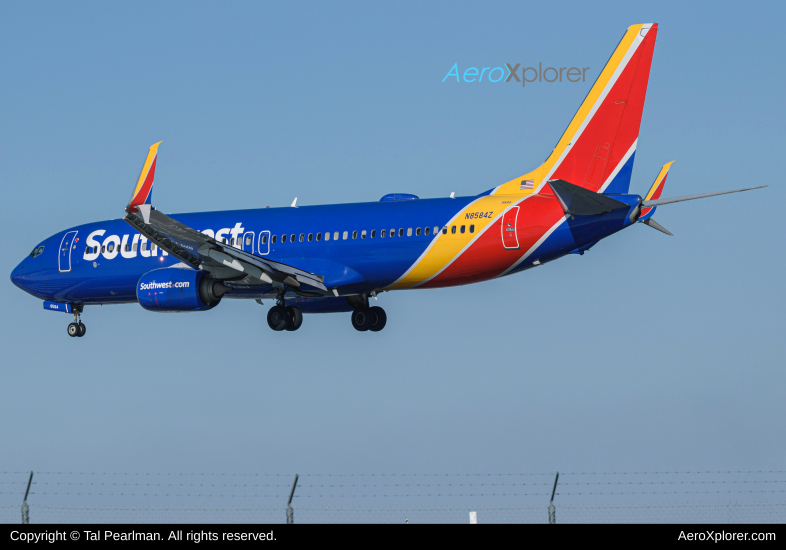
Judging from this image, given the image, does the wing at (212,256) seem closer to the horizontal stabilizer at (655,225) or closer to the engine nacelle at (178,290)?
the engine nacelle at (178,290)

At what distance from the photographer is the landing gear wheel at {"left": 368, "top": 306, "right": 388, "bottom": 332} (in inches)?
1588

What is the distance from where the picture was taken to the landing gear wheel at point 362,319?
4041cm

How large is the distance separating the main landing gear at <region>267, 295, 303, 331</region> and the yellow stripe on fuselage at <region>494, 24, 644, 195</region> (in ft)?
29.3

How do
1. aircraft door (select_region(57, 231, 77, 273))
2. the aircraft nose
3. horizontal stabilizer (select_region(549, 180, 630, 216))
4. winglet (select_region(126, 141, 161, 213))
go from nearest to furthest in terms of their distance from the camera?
horizontal stabilizer (select_region(549, 180, 630, 216)) < winglet (select_region(126, 141, 161, 213)) < aircraft door (select_region(57, 231, 77, 273)) < the aircraft nose

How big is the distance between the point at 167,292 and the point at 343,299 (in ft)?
25.1

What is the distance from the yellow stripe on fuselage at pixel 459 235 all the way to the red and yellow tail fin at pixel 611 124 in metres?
1.34

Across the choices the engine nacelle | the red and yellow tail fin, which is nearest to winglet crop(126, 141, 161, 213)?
the engine nacelle

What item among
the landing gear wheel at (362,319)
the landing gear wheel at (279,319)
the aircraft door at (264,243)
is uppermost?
the aircraft door at (264,243)

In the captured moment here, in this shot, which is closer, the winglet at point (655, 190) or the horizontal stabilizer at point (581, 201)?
the horizontal stabilizer at point (581, 201)

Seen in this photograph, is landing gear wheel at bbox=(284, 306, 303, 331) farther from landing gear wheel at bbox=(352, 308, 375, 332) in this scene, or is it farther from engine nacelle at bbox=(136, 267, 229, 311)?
landing gear wheel at bbox=(352, 308, 375, 332)

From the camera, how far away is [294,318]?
1497 inches

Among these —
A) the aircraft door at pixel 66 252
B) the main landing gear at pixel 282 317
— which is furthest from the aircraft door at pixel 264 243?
the aircraft door at pixel 66 252

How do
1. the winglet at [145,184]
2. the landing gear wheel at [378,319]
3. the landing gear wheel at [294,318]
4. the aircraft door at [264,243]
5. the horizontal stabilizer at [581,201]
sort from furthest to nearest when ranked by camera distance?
1. the landing gear wheel at [378,319]
2. the landing gear wheel at [294,318]
3. the aircraft door at [264,243]
4. the winglet at [145,184]
5. the horizontal stabilizer at [581,201]

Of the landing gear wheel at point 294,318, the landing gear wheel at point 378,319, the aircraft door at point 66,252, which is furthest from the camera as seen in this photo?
the aircraft door at point 66,252
